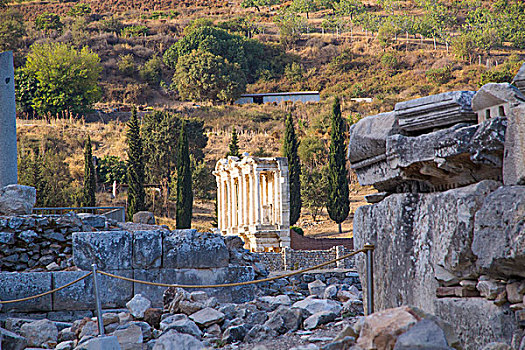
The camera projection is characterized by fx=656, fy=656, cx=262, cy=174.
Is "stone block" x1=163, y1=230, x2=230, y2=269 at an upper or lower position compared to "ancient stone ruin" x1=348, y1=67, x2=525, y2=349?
lower

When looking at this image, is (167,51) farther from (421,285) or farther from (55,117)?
(421,285)

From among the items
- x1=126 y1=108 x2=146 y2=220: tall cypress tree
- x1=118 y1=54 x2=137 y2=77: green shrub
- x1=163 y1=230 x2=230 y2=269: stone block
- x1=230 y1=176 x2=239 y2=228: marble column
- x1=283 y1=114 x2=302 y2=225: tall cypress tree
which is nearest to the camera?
x1=163 y1=230 x2=230 y2=269: stone block

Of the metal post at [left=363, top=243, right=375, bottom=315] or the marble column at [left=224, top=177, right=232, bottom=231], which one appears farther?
the marble column at [left=224, top=177, right=232, bottom=231]

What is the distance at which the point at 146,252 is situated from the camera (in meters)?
9.54

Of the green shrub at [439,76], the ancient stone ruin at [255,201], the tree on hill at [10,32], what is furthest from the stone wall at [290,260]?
the tree on hill at [10,32]

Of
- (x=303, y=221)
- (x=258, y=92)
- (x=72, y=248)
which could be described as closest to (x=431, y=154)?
(x=72, y=248)

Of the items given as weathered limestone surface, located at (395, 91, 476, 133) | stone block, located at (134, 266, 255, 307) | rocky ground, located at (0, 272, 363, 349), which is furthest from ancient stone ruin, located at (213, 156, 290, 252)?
weathered limestone surface, located at (395, 91, 476, 133)

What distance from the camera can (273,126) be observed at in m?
53.8

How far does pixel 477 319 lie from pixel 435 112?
4.33 feet

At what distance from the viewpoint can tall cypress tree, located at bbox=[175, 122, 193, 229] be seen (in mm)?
32781

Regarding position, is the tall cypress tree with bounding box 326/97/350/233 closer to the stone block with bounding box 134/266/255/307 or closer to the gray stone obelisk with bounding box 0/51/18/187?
the gray stone obelisk with bounding box 0/51/18/187

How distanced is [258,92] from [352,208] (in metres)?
28.5

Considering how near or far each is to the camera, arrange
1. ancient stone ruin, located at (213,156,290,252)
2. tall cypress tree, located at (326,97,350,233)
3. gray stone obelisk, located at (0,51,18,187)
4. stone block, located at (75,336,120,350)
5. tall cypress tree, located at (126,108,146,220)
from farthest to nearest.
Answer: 1. tall cypress tree, located at (326,97,350,233)
2. tall cypress tree, located at (126,108,146,220)
3. ancient stone ruin, located at (213,156,290,252)
4. gray stone obelisk, located at (0,51,18,187)
5. stone block, located at (75,336,120,350)

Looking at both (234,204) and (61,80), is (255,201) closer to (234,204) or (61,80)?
(234,204)
